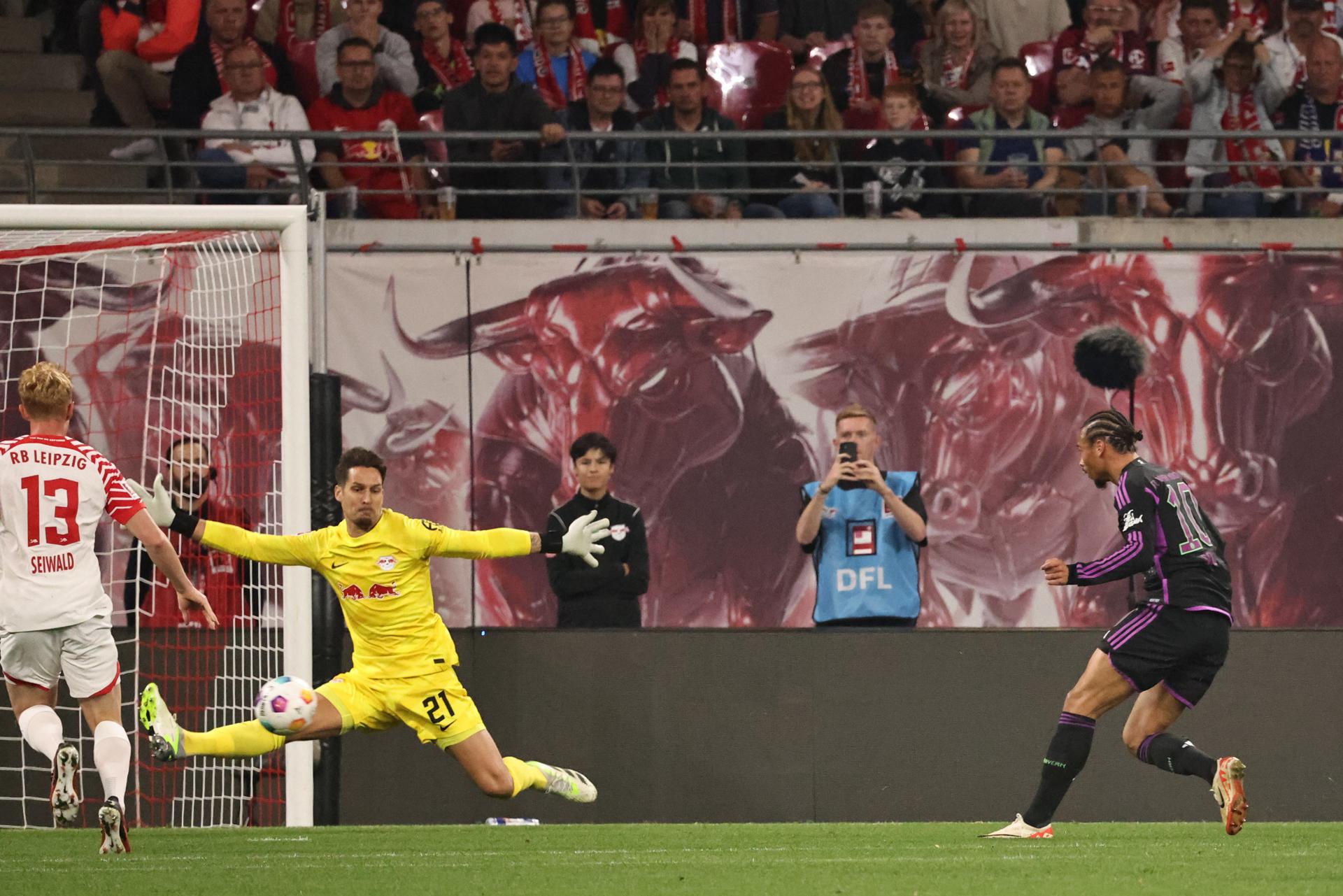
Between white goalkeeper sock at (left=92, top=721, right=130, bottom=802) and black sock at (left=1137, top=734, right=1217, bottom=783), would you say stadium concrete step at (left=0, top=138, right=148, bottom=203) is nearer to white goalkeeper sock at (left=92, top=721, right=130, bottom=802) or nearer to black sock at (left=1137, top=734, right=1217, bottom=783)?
white goalkeeper sock at (left=92, top=721, right=130, bottom=802)

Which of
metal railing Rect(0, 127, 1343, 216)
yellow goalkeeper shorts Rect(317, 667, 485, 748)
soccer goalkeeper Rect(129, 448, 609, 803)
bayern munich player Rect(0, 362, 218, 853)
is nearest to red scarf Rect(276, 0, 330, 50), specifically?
metal railing Rect(0, 127, 1343, 216)

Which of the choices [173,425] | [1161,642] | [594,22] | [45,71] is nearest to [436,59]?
[594,22]

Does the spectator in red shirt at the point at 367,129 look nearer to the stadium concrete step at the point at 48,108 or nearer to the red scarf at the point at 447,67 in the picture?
the red scarf at the point at 447,67

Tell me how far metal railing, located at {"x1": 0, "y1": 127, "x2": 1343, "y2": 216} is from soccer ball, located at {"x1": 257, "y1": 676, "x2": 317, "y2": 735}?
390cm

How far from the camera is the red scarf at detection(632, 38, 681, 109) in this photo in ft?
44.8

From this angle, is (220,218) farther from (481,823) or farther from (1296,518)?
(1296,518)

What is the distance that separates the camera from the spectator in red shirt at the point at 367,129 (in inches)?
502

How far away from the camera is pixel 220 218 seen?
32.4 ft

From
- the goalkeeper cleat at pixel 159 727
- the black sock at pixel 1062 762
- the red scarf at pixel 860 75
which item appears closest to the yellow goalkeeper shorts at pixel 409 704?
the goalkeeper cleat at pixel 159 727

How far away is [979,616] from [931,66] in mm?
4474

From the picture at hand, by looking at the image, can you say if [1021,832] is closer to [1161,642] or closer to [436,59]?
[1161,642]

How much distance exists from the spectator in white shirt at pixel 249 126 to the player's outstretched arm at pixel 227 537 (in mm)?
3953

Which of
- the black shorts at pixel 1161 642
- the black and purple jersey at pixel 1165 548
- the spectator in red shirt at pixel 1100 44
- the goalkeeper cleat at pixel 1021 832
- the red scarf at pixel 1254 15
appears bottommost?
the goalkeeper cleat at pixel 1021 832

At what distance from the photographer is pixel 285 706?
346 inches
